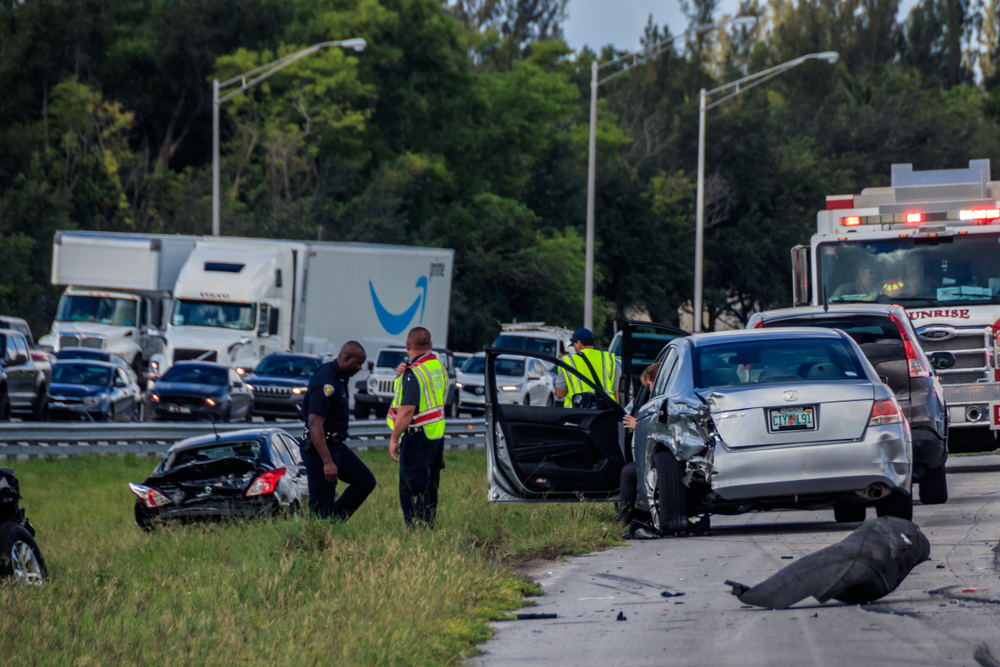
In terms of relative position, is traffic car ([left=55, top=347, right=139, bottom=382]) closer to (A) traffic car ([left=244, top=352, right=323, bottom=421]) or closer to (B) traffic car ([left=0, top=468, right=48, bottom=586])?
(A) traffic car ([left=244, top=352, right=323, bottom=421])

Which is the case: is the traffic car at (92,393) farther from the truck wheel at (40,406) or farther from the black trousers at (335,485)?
→ the black trousers at (335,485)

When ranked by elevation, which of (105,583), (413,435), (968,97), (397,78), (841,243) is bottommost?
(105,583)

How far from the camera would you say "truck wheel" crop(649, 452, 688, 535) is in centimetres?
1010

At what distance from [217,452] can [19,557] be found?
195 inches

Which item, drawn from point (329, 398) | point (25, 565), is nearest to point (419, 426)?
point (329, 398)

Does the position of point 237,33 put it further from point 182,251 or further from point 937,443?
point 937,443

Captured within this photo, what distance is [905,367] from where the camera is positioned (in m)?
12.1

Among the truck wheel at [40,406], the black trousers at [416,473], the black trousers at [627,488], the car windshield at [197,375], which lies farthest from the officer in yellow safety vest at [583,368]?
the car windshield at [197,375]

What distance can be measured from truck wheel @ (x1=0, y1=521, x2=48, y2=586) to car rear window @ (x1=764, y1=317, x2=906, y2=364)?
6.50 m

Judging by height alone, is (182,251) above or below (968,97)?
below

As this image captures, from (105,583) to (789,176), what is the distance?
53.9m

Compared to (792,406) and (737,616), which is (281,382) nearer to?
(792,406)

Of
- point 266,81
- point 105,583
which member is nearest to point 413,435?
point 105,583

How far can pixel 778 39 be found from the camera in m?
88.0
